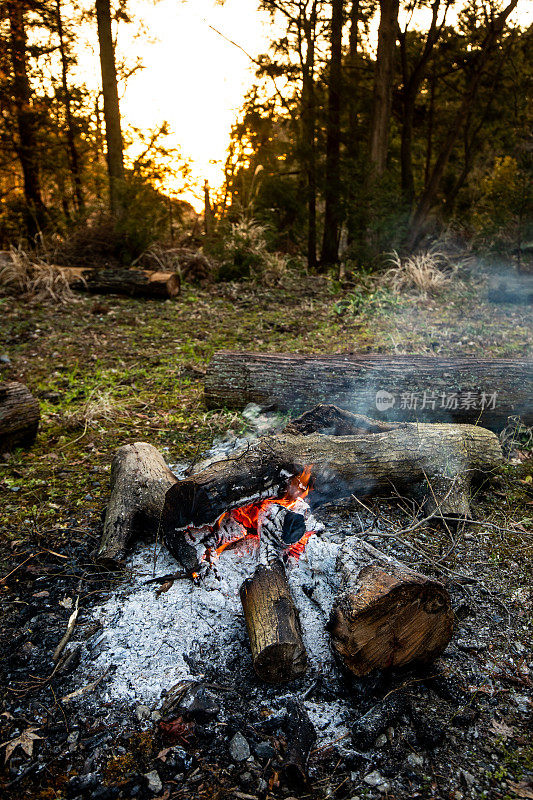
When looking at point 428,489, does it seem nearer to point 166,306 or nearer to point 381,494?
point 381,494

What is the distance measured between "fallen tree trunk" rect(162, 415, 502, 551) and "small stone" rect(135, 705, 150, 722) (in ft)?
2.37

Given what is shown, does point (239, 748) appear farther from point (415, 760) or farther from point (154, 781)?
point (415, 760)

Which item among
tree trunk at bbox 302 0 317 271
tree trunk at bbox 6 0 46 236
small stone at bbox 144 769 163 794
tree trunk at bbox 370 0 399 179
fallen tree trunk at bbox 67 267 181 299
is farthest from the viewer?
tree trunk at bbox 6 0 46 236

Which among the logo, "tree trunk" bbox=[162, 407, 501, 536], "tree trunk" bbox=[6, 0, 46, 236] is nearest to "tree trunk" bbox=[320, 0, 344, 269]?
"tree trunk" bbox=[6, 0, 46, 236]

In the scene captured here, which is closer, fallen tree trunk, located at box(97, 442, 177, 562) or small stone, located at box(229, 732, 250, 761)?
small stone, located at box(229, 732, 250, 761)

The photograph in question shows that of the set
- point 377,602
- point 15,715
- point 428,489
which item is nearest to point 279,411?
point 428,489

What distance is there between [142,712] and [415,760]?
36.0 inches

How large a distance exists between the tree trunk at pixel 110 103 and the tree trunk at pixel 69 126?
3.06 ft

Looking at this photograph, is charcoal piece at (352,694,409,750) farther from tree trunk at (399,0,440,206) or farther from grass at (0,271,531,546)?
tree trunk at (399,0,440,206)

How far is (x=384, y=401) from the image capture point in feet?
11.7

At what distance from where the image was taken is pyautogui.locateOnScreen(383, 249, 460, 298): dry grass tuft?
6918 millimetres

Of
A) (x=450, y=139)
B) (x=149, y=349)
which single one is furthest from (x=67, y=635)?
(x=450, y=139)

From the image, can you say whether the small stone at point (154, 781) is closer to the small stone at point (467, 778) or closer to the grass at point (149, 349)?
the small stone at point (467, 778)

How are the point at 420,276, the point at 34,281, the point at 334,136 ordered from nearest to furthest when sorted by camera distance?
the point at 420,276 → the point at 34,281 → the point at 334,136
